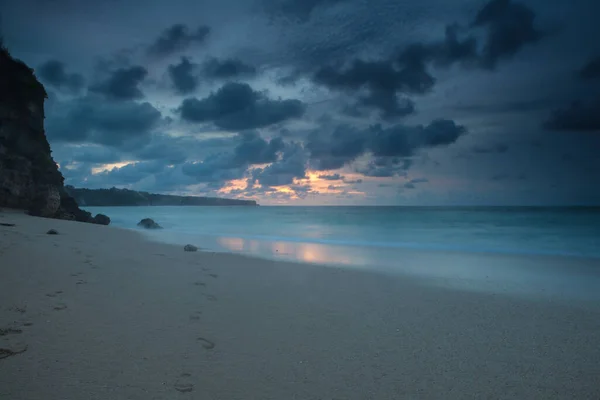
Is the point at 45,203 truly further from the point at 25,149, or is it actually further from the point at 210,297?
the point at 210,297

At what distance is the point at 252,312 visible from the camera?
4176mm

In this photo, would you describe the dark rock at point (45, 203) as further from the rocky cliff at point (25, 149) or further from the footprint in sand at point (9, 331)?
the footprint in sand at point (9, 331)

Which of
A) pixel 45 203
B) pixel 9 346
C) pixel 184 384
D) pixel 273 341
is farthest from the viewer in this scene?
pixel 45 203

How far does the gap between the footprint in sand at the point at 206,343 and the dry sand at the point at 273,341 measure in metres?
0.01

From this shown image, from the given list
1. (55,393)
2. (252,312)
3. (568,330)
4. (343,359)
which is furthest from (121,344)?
(568,330)

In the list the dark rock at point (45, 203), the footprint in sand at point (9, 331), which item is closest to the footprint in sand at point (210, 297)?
the footprint in sand at point (9, 331)

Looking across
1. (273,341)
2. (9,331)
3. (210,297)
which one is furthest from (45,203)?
(273,341)

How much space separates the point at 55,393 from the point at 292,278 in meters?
4.69

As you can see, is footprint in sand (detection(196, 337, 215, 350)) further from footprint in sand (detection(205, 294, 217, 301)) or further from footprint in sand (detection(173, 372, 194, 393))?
footprint in sand (detection(205, 294, 217, 301))

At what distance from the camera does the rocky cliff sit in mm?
19109

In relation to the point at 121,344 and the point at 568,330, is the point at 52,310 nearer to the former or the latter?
the point at 121,344

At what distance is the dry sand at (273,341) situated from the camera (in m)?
2.46

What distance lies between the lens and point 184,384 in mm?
2412

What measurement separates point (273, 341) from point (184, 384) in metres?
1.04
